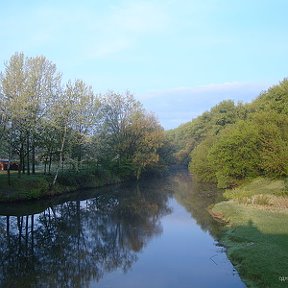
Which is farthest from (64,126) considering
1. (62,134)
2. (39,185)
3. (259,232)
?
(259,232)

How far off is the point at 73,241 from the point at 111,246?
309cm

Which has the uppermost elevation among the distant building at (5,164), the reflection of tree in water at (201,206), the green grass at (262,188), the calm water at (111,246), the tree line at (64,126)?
the tree line at (64,126)

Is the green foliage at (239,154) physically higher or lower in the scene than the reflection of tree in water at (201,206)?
higher

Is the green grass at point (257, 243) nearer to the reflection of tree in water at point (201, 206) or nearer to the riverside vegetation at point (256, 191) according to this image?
the riverside vegetation at point (256, 191)

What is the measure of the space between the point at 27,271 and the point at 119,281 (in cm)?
522

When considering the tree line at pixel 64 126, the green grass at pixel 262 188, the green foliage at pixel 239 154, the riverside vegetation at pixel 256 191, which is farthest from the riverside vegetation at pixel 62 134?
the green grass at pixel 262 188

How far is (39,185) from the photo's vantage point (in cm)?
4844

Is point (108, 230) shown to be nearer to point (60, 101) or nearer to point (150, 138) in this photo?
point (60, 101)

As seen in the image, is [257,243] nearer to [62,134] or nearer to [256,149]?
[256,149]

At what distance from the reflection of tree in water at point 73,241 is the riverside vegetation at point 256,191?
6825mm

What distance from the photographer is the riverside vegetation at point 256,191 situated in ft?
65.3

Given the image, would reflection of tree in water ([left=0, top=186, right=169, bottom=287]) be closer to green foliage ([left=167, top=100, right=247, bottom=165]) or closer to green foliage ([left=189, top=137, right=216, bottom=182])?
green foliage ([left=189, top=137, right=216, bottom=182])

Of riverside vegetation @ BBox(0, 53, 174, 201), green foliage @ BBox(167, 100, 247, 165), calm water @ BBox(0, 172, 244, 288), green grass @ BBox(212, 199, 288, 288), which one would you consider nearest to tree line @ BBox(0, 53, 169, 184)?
riverside vegetation @ BBox(0, 53, 174, 201)

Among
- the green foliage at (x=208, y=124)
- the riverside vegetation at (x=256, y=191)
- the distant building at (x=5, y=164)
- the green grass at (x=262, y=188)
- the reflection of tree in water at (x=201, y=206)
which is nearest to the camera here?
the riverside vegetation at (x=256, y=191)
